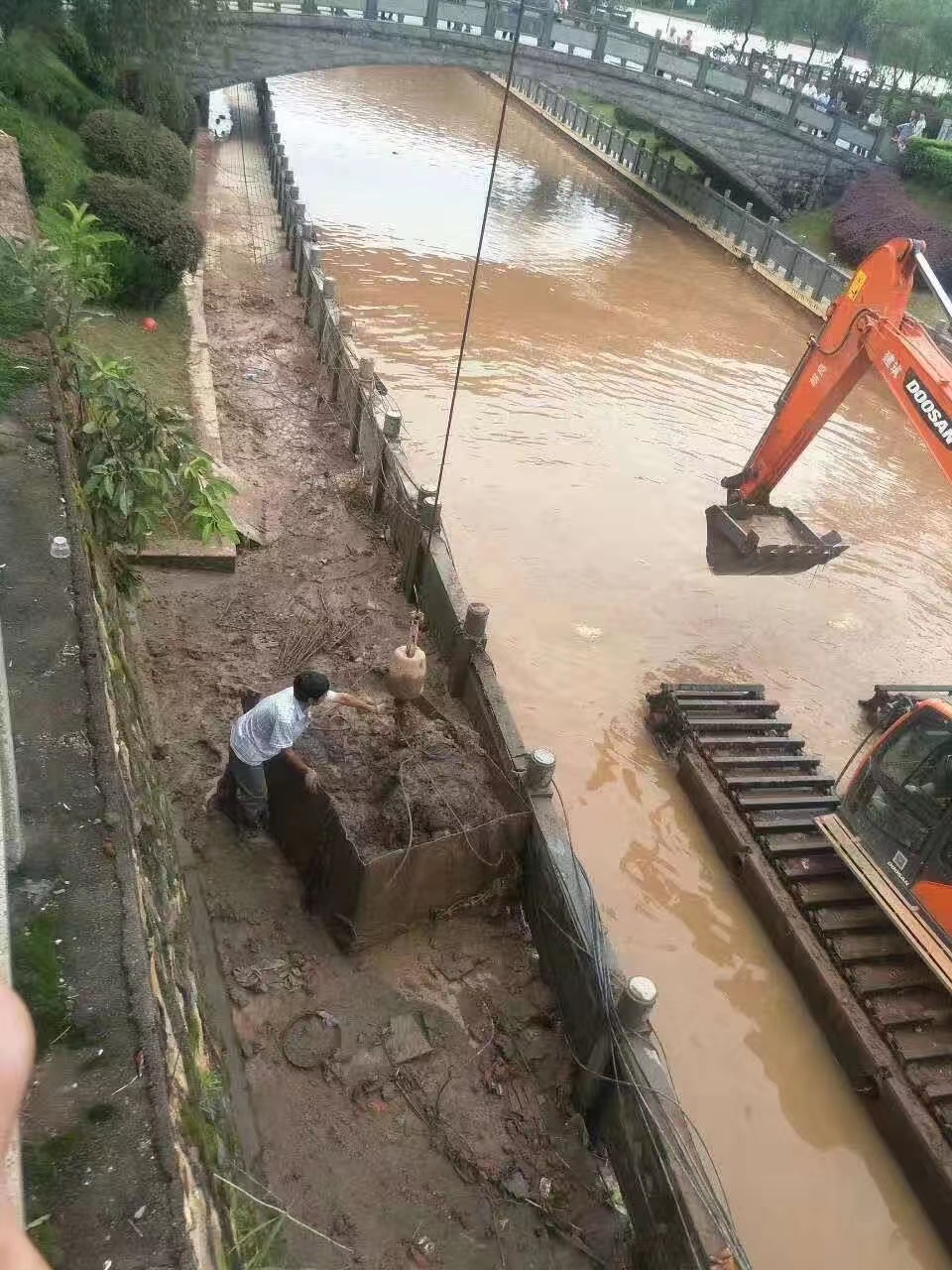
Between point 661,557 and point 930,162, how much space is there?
23060mm

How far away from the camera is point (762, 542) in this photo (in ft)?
32.9

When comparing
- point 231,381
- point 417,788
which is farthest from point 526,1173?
point 231,381

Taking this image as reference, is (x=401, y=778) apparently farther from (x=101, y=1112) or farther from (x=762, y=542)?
(x=762, y=542)

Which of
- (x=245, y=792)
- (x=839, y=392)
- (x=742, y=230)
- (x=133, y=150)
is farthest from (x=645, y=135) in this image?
(x=245, y=792)

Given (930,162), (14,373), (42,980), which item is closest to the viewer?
(42,980)

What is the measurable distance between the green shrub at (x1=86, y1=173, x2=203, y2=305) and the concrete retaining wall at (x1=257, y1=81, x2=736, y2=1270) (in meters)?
6.20

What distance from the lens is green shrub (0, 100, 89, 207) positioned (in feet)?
41.8

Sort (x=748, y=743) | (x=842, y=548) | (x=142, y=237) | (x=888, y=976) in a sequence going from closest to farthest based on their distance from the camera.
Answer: (x=888, y=976), (x=748, y=743), (x=842, y=548), (x=142, y=237)

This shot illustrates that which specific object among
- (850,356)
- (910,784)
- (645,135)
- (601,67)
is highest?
(601,67)

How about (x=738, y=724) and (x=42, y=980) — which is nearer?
(x=42, y=980)

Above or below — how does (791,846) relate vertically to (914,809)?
below

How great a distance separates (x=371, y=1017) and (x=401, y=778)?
1.62 m

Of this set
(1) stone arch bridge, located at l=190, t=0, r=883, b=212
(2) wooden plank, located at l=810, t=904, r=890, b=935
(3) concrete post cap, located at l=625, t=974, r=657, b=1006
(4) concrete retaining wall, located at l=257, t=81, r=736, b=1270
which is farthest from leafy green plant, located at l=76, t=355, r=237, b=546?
(1) stone arch bridge, located at l=190, t=0, r=883, b=212

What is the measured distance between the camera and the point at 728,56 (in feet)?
121
